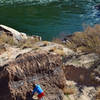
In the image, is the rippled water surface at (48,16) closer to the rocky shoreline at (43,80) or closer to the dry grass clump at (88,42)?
the dry grass clump at (88,42)

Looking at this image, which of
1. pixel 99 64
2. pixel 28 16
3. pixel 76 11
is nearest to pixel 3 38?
pixel 99 64

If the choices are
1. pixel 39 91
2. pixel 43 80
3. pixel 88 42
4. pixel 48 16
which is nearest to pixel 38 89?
pixel 39 91

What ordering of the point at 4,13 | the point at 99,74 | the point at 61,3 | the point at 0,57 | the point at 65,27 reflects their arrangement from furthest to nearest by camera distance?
1. the point at 61,3
2. the point at 4,13
3. the point at 65,27
4. the point at 0,57
5. the point at 99,74

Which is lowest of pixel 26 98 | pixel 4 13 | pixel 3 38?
pixel 4 13

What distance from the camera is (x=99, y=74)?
962 centimetres

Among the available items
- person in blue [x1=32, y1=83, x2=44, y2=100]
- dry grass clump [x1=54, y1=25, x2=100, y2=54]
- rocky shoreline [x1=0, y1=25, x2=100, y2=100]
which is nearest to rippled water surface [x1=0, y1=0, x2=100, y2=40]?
dry grass clump [x1=54, y1=25, x2=100, y2=54]

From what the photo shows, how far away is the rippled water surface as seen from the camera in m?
26.0

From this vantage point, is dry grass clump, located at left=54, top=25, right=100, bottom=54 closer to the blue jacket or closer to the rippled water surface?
the blue jacket

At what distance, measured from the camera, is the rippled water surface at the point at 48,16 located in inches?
1024

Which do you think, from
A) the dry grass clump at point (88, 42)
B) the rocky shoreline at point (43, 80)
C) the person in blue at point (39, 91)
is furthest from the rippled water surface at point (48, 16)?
the person in blue at point (39, 91)

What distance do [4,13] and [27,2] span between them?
6.89 metres

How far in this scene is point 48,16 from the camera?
1241 inches

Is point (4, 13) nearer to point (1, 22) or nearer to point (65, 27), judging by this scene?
point (1, 22)

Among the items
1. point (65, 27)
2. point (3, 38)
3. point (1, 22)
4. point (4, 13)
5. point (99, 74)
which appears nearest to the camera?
point (99, 74)
